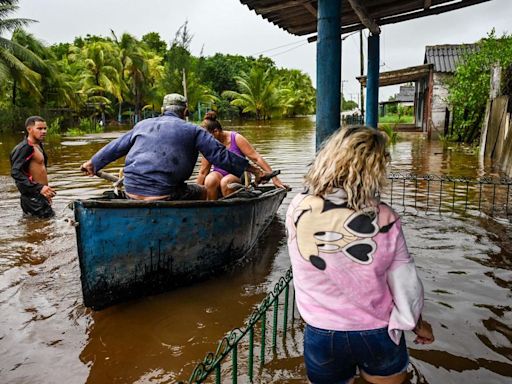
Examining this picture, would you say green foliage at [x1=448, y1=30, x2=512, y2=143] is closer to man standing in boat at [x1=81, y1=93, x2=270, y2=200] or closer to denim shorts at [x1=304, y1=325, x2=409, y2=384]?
man standing in boat at [x1=81, y1=93, x2=270, y2=200]

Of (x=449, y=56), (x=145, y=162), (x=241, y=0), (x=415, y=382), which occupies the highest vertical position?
(x=449, y=56)

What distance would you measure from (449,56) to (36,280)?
20.7 metres

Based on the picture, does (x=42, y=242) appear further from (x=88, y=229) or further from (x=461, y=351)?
(x=461, y=351)

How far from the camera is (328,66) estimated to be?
4.58 meters

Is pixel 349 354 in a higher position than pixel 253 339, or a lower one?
higher

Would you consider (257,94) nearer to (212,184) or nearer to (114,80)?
(114,80)

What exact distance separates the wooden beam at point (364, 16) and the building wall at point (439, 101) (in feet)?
46.3

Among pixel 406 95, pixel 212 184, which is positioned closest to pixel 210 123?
Answer: pixel 212 184

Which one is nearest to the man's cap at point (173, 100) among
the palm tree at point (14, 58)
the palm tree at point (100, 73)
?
the palm tree at point (14, 58)

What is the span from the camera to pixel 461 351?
127 inches

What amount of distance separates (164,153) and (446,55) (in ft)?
66.0

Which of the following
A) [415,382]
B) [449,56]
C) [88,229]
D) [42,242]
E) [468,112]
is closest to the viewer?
[415,382]

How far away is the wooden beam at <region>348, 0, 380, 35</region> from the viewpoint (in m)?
5.61

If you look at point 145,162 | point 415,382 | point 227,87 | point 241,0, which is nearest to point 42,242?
point 145,162
